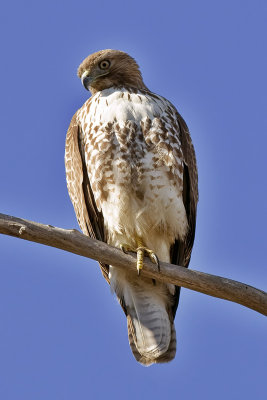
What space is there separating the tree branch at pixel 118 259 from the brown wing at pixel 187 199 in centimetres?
109

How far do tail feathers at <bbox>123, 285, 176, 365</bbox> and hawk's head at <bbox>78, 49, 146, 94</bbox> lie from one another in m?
2.02

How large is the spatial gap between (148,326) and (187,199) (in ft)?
4.12

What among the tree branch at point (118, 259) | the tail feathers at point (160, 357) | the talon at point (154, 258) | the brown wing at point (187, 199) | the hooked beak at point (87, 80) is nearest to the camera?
the tree branch at point (118, 259)

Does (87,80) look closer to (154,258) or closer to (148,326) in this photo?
(154,258)

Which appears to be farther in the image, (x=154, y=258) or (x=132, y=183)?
(x=132, y=183)

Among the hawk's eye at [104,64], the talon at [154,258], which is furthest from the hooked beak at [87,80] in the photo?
the talon at [154,258]

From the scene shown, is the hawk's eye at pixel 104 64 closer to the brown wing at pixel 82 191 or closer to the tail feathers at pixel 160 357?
the brown wing at pixel 82 191

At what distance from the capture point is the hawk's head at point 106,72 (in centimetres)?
711

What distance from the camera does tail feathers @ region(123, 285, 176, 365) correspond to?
6.60 m

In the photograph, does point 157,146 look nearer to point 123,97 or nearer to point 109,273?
point 123,97

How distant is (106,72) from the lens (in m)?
7.16

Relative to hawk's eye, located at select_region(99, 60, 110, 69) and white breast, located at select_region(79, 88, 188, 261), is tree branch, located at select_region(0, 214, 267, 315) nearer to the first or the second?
white breast, located at select_region(79, 88, 188, 261)

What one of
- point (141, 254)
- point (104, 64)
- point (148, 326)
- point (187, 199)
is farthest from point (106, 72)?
point (148, 326)

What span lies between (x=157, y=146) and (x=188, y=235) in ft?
3.19
